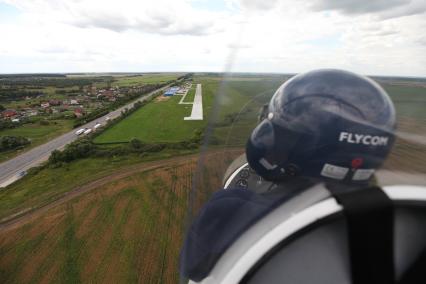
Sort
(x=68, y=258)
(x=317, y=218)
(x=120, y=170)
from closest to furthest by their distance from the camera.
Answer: (x=317, y=218), (x=68, y=258), (x=120, y=170)

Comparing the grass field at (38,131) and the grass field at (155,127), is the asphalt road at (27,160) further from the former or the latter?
the grass field at (155,127)

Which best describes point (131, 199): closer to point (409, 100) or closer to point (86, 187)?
point (86, 187)

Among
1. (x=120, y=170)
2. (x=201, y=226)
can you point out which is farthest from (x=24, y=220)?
(x=201, y=226)

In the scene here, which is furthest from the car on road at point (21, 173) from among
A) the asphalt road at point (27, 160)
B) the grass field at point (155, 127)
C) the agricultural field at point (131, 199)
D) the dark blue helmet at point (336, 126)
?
the dark blue helmet at point (336, 126)

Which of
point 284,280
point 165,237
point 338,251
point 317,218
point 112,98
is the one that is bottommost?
point 112,98

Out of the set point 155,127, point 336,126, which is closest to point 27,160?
point 155,127

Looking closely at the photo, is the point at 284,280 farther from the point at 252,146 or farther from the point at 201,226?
the point at 252,146
